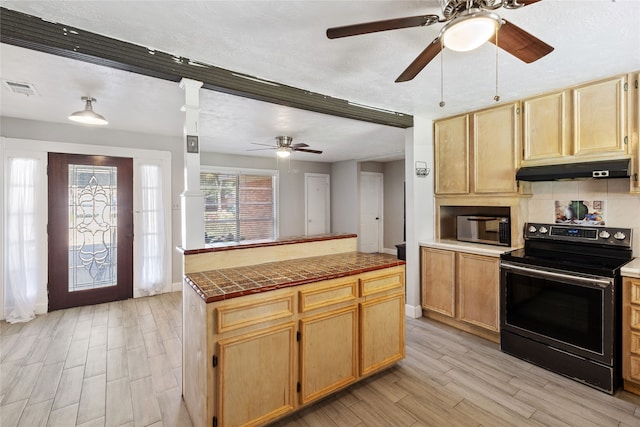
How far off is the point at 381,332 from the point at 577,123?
2489mm

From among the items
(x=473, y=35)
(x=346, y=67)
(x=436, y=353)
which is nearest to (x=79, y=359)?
(x=436, y=353)

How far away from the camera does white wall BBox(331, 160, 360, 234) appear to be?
6.92 meters

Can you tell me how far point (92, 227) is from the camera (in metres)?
4.11

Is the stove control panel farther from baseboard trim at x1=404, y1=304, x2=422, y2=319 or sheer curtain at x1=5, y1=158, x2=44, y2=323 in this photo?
sheer curtain at x1=5, y1=158, x2=44, y2=323

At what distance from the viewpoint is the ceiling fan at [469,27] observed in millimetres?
1282

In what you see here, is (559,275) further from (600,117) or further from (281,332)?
(281,332)

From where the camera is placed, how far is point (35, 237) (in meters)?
3.74

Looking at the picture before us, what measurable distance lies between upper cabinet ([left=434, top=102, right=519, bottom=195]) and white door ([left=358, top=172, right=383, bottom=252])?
11.2ft

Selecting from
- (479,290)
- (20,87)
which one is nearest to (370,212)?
(479,290)

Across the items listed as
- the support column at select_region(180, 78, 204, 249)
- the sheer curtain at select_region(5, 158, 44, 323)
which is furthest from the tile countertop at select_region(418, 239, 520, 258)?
the sheer curtain at select_region(5, 158, 44, 323)

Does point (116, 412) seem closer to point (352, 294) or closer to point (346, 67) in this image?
point (352, 294)

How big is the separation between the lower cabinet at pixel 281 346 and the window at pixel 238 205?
4057mm

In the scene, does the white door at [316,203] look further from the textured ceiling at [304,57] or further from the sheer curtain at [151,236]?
the textured ceiling at [304,57]

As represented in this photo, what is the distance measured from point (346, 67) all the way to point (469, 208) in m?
2.55
